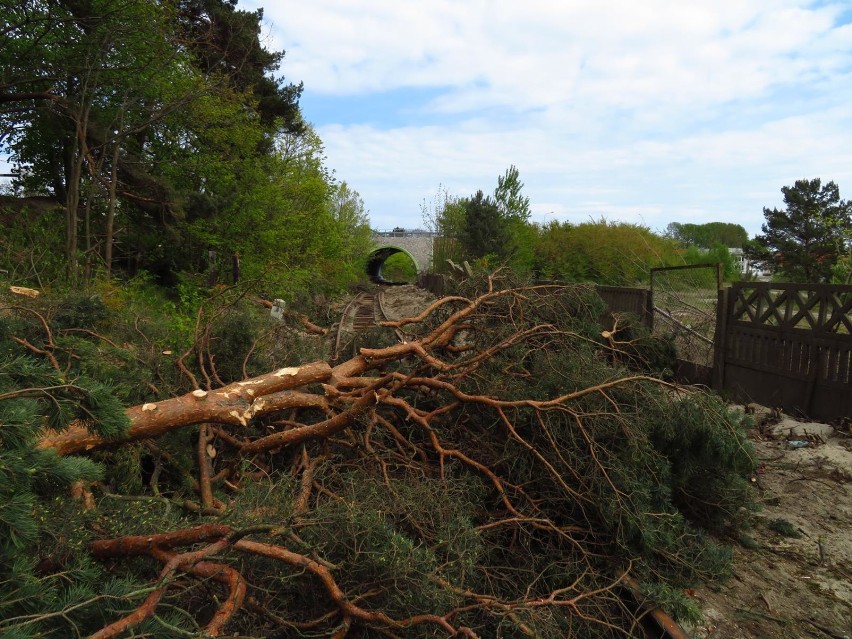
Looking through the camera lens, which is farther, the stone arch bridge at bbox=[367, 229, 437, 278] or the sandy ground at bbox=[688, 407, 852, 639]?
the stone arch bridge at bbox=[367, 229, 437, 278]

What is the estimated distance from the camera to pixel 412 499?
3316 millimetres

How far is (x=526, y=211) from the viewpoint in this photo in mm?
32250

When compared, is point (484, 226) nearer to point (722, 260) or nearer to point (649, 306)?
point (722, 260)

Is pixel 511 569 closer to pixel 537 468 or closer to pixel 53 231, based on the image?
pixel 537 468

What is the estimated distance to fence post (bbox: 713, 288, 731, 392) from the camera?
855cm

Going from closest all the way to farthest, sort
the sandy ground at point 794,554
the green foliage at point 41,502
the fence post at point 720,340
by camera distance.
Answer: the green foliage at point 41,502
the sandy ground at point 794,554
the fence post at point 720,340

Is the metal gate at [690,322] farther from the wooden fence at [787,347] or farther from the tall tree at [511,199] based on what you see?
the tall tree at [511,199]

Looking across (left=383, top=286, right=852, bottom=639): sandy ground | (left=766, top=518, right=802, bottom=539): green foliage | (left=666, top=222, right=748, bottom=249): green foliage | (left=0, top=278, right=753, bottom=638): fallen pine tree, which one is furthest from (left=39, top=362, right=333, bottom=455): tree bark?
(left=666, top=222, right=748, bottom=249): green foliage

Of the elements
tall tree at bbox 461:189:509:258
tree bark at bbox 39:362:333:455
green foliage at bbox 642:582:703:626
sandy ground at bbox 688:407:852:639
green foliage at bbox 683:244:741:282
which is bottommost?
sandy ground at bbox 688:407:852:639

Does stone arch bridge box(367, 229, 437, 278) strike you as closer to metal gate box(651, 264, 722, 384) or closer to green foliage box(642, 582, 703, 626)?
metal gate box(651, 264, 722, 384)

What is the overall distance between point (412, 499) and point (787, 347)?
6080mm

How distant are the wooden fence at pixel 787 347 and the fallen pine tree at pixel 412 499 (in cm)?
321

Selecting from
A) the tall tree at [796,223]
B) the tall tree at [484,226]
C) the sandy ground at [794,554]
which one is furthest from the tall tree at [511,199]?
the sandy ground at [794,554]

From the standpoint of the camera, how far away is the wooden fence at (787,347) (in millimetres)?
6637
